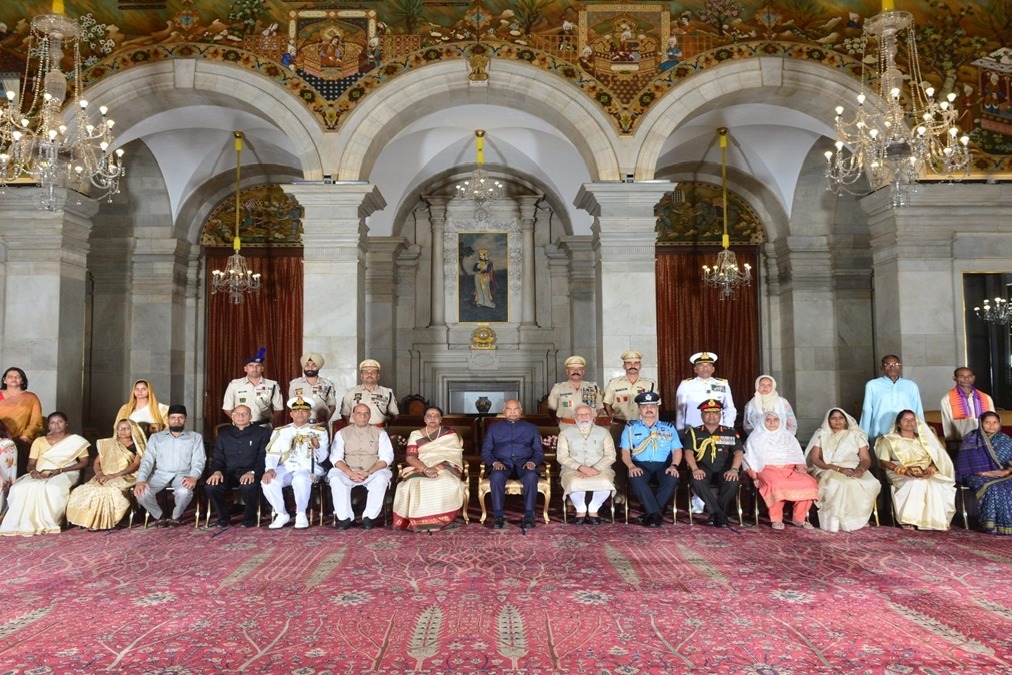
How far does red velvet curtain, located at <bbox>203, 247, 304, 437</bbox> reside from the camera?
Answer: 12.5 meters

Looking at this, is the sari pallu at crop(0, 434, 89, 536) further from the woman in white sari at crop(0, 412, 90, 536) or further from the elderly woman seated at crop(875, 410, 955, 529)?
the elderly woman seated at crop(875, 410, 955, 529)

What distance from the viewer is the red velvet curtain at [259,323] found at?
493 inches

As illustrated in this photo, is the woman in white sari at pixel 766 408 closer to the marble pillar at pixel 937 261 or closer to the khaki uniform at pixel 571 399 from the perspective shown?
the khaki uniform at pixel 571 399

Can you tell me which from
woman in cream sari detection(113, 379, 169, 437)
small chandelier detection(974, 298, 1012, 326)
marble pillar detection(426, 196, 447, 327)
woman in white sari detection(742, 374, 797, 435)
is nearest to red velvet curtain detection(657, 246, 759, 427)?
marble pillar detection(426, 196, 447, 327)

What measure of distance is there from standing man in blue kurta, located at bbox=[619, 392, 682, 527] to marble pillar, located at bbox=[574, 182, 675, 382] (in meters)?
1.47

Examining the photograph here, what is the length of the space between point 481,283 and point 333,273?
16.5 feet

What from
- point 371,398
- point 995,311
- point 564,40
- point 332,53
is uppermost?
point 564,40

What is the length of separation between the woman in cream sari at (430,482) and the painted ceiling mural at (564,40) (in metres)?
3.93

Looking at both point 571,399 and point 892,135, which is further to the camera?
point 571,399

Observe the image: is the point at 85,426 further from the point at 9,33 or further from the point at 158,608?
the point at 158,608

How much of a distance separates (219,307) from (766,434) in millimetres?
9251

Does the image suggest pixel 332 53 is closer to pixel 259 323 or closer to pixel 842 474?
pixel 259 323

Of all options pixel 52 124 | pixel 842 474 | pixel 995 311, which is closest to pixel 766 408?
pixel 842 474

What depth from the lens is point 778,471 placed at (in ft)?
21.4
